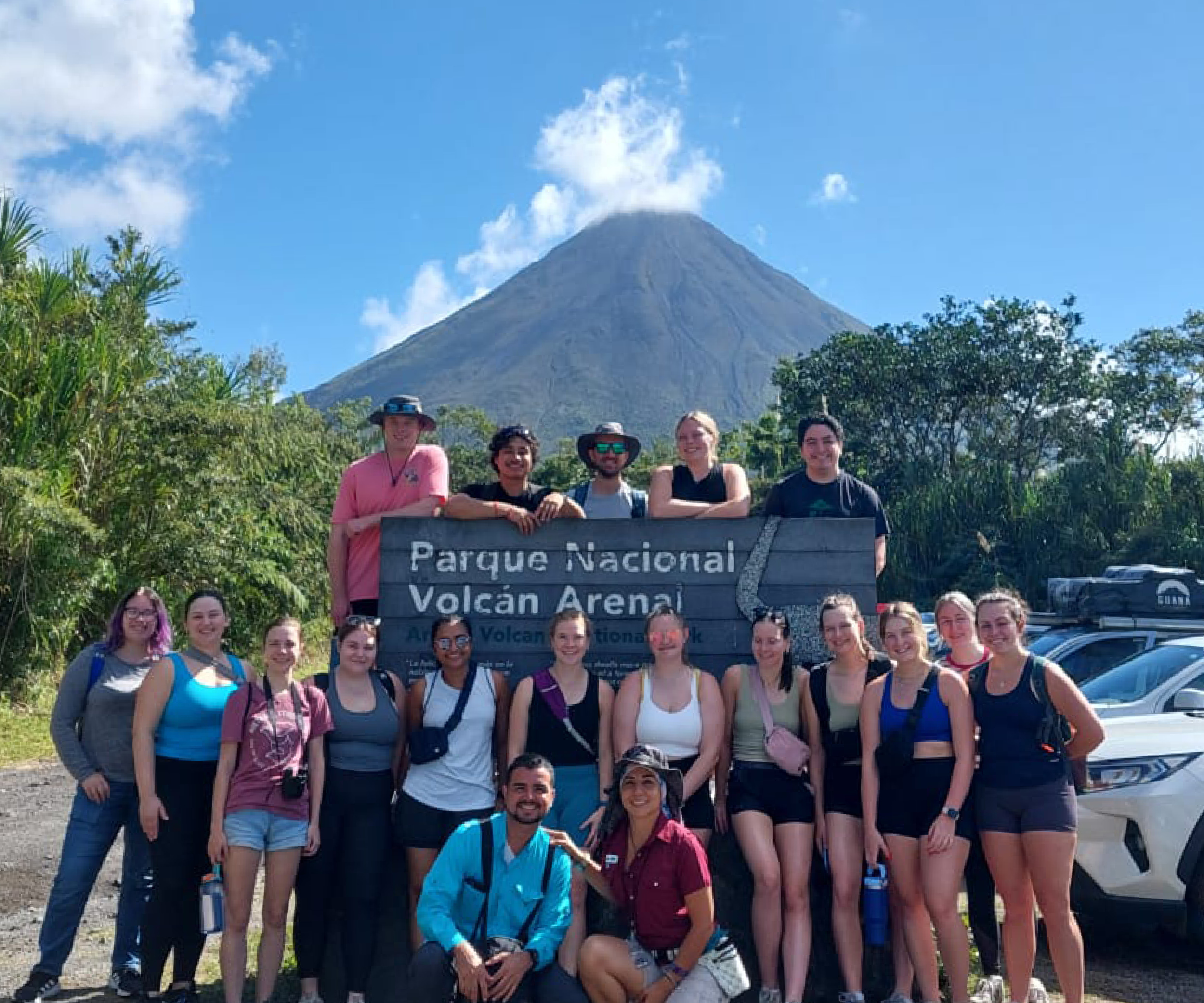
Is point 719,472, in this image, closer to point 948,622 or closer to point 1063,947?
point 948,622

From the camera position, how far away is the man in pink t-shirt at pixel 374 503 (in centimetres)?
545

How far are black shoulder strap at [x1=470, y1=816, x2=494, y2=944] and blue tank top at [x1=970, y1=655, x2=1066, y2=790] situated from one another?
191 centimetres

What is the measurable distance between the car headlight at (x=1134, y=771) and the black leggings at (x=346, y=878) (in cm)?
339

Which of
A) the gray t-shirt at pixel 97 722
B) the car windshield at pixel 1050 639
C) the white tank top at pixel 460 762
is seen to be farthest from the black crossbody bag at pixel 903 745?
the car windshield at pixel 1050 639

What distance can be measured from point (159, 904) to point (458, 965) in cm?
145

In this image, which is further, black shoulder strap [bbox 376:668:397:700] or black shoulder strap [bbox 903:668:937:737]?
black shoulder strap [bbox 376:668:397:700]

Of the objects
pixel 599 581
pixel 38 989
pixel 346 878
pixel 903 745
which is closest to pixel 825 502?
pixel 599 581

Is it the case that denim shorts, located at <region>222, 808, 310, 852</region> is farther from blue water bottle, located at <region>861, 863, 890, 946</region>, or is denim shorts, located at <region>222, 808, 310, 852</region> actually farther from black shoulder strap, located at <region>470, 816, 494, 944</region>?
blue water bottle, located at <region>861, 863, 890, 946</region>

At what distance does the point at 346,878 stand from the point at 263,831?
0.40 metres

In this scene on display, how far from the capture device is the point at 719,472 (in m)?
5.51

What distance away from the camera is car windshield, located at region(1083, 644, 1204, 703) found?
7484mm

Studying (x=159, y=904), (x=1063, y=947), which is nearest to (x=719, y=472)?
(x=1063, y=947)

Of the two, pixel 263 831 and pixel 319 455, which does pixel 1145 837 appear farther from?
pixel 319 455

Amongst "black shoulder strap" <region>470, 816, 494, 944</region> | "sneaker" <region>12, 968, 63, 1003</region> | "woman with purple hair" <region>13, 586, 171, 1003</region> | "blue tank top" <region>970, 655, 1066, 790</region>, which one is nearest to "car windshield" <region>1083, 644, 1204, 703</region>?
"blue tank top" <region>970, 655, 1066, 790</region>
